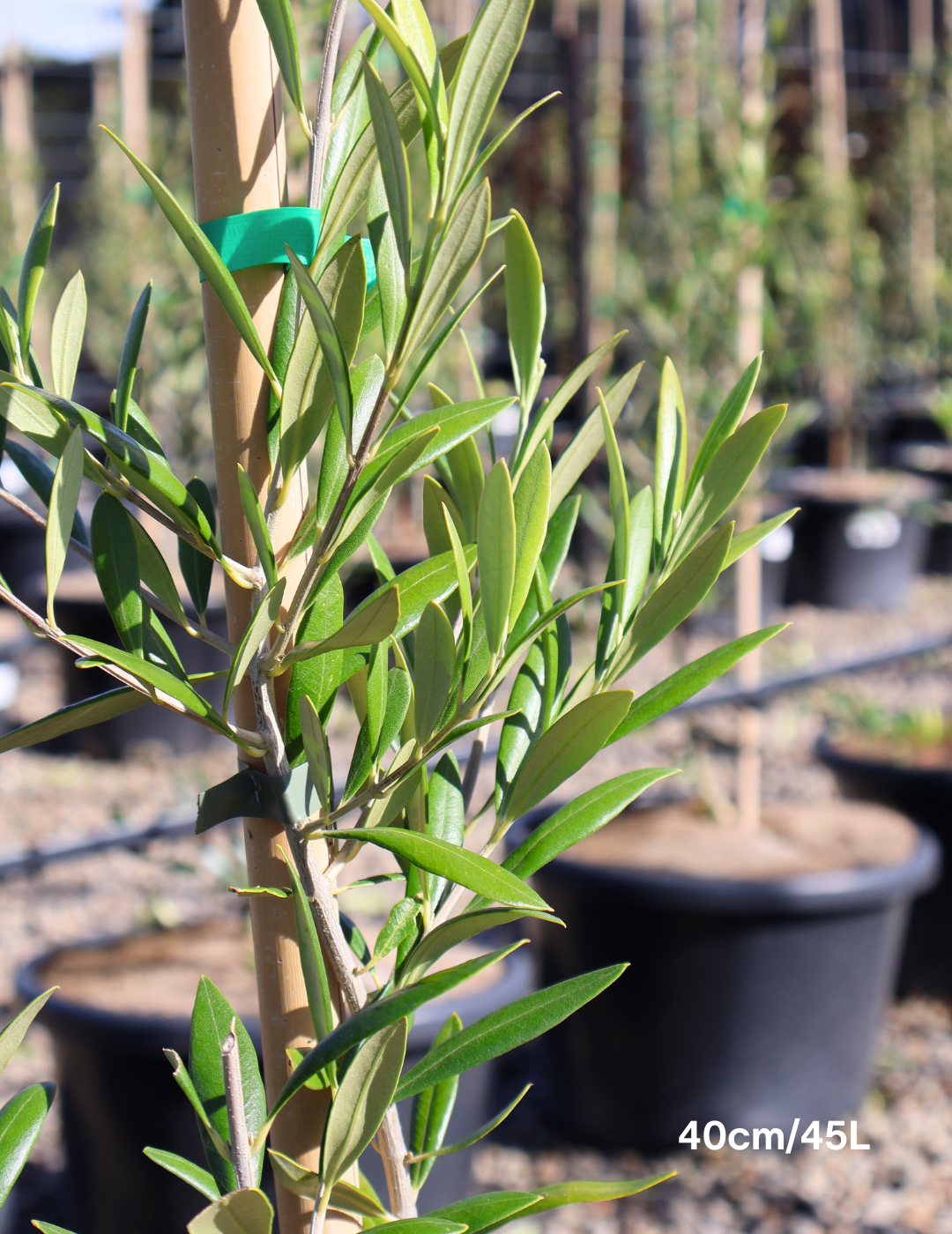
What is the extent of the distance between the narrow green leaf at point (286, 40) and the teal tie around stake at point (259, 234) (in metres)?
0.04

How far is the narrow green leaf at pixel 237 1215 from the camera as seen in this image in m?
0.42

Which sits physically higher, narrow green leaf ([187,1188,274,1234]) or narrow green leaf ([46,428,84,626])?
narrow green leaf ([46,428,84,626])

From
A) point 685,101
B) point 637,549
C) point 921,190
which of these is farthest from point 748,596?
point 921,190

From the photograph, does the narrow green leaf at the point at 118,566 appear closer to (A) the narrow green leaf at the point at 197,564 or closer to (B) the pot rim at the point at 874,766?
(A) the narrow green leaf at the point at 197,564

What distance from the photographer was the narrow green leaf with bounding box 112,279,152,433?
47 centimetres

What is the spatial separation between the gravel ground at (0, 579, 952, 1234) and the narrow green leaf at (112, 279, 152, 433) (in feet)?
3.54

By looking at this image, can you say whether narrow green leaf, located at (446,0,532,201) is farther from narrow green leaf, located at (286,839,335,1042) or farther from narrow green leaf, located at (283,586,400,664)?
narrow green leaf, located at (286,839,335,1042)

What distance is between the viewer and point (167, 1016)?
1438 mm

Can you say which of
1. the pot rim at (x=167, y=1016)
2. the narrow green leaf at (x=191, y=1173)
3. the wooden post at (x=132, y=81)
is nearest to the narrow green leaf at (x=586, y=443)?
the narrow green leaf at (x=191, y=1173)

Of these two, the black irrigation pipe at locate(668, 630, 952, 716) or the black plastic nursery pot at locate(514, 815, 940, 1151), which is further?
the black irrigation pipe at locate(668, 630, 952, 716)

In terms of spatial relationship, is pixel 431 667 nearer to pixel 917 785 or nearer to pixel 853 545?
pixel 917 785

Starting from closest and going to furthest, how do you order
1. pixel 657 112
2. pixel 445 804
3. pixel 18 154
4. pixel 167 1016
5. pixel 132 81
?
pixel 445 804, pixel 167 1016, pixel 132 81, pixel 657 112, pixel 18 154

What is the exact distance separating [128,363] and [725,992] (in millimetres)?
1675

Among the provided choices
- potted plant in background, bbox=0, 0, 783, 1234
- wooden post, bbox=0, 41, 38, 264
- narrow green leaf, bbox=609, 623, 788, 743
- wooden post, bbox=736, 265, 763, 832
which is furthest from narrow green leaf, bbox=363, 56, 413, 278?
wooden post, bbox=0, 41, 38, 264
